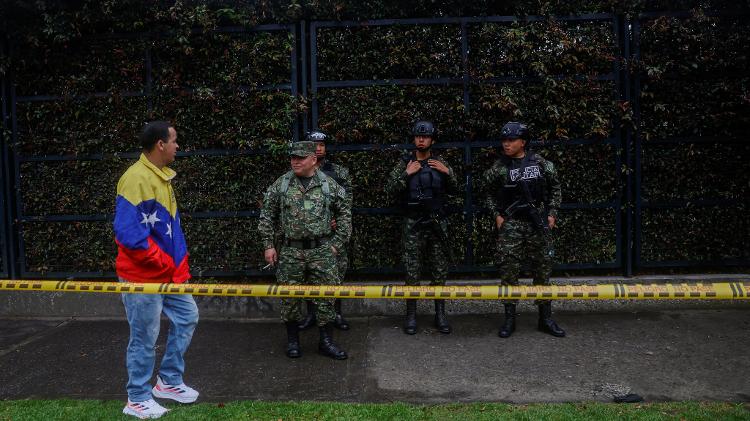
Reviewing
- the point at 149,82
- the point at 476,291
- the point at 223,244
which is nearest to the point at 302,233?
the point at 476,291

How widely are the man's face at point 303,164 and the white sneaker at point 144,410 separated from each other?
2.17 m

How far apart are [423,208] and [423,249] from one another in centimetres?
47

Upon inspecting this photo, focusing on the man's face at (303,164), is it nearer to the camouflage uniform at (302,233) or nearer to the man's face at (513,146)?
the camouflage uniform at (302,233)

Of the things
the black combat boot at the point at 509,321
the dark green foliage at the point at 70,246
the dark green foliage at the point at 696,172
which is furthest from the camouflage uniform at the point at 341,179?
the dark green foliage at the point at 696,172

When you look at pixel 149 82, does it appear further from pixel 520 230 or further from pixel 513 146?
pixel 520 230

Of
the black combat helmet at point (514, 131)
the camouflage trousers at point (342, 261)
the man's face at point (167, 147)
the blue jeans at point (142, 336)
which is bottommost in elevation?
the blue jeans at point (142, 336)

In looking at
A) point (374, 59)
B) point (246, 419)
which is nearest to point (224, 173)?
point (374, 59)

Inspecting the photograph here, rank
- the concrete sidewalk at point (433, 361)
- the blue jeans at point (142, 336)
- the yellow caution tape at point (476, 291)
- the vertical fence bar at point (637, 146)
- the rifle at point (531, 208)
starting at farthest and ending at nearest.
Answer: the vertical fence bar at point (637, 146) < the rifle at point (531, 208) < the concrete sidewalk at point (433, 361) < the blue jeans at point (142, 336) < the yellow caution tape at point (476, 291)

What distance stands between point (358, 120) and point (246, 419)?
3645mm

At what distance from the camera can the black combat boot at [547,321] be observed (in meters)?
5.55

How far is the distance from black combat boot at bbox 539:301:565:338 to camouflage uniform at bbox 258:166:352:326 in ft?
6.95

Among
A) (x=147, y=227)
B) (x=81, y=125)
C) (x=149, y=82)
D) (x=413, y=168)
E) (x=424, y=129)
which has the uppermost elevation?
(x=149, y=82)

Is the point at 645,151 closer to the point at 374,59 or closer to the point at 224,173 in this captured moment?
the point at 374,59

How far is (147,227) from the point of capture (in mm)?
3863
